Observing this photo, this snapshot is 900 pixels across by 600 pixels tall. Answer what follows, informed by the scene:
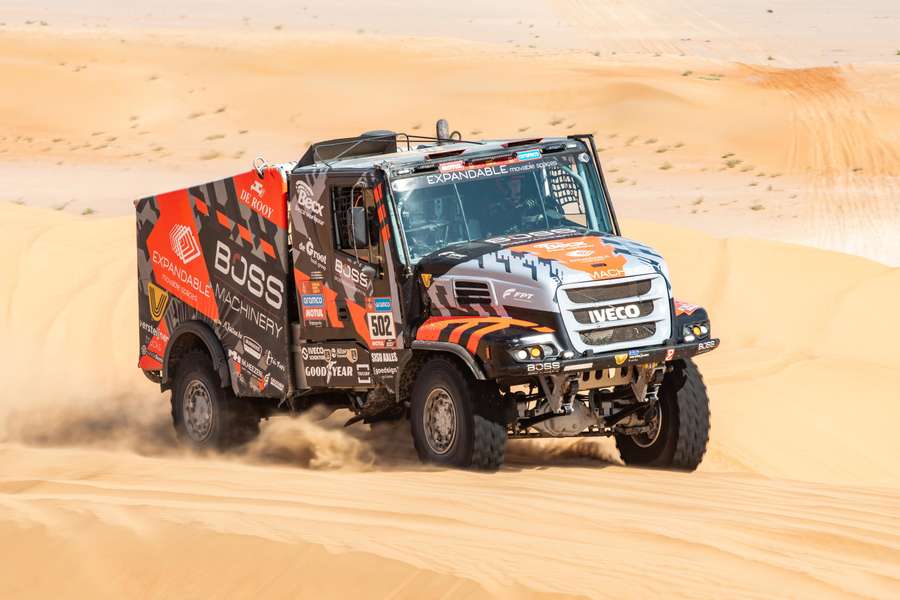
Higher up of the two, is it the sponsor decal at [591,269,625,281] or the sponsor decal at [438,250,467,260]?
the sponsor decal at [438,250,467,260]

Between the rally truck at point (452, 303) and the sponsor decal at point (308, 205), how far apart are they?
19 mm

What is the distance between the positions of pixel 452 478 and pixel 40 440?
6.27 m

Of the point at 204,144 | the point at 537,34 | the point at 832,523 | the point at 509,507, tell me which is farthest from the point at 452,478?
the point at 537,34

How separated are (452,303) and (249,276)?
2726 millimetres

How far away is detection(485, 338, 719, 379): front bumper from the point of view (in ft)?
35.3

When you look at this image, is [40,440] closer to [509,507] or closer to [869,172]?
[509,507]

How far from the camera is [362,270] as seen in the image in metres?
12.1

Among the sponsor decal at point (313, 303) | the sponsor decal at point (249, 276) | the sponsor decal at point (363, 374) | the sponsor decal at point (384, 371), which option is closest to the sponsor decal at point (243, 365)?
the sponsor decal at point (249, 276)

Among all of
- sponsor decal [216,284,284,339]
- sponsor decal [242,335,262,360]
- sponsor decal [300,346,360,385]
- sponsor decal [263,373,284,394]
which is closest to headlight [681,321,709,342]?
sponsor decal [300,346,360,385]

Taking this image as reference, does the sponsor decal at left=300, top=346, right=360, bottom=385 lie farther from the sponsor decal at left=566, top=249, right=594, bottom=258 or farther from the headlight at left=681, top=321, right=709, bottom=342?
the headlight at left=681, top=321, right=709, bottom=342

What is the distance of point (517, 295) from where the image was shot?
36.6 feet

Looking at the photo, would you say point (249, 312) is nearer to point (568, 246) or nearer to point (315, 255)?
point (315, 255)

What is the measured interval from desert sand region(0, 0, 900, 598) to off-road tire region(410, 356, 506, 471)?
22cm

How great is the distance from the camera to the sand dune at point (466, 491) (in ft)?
24.5
